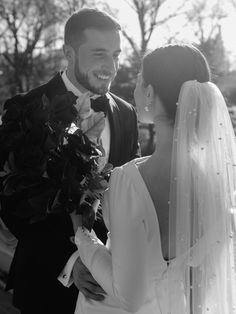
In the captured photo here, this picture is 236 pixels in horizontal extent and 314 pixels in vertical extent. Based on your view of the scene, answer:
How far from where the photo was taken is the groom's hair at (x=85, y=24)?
2746 mm

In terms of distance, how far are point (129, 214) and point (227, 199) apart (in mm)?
385

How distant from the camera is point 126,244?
1.57m

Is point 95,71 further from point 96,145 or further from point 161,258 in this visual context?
point 161,258

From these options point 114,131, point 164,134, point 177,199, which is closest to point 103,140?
point 114,131

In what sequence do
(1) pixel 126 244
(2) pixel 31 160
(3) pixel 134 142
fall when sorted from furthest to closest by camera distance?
(3) pixel 134 142
(2) pixel 31 160
(1) pixel 126 244

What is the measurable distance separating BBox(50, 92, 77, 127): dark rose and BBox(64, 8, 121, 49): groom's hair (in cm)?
104

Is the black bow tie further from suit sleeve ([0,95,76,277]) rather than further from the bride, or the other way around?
the bride

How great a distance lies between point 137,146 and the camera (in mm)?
3006

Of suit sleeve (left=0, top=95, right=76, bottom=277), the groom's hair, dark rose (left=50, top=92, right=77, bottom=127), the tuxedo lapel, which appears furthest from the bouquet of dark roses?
the groom's hair

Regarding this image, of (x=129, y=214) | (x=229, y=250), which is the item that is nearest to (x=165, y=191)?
(x=129, y=214)

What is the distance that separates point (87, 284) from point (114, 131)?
3.77ft

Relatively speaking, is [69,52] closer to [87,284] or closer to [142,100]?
[142,100]

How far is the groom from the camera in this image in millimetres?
2242

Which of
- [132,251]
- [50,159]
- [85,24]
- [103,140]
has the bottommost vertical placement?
[132,251]
